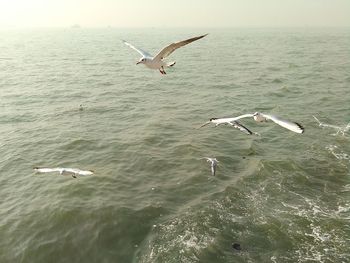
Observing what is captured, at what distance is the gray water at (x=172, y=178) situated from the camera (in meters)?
16.4

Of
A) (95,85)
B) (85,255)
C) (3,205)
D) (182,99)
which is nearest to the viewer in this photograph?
(85,255)

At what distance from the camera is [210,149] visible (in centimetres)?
2683

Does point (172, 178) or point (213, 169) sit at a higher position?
point (213, 169)

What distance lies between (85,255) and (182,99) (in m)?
27.1

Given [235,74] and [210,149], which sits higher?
[210,149]

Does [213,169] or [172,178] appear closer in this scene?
[213,169]

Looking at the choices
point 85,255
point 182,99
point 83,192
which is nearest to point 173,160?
point 83,192

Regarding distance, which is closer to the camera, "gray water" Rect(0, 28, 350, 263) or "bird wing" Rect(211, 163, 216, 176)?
"gray water" Rect(0, 28, 350, 263)

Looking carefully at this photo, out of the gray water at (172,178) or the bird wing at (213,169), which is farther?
the bird wing at (213,169)

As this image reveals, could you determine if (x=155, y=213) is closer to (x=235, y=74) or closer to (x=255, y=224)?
(x=255, y=224)

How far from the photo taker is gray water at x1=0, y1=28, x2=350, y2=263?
53.8ft

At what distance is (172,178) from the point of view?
2262 cm

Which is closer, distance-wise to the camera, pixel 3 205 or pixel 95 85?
pixel 3 205

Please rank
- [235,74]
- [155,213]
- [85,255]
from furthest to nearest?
[235,74], [155,213], [85,255]
